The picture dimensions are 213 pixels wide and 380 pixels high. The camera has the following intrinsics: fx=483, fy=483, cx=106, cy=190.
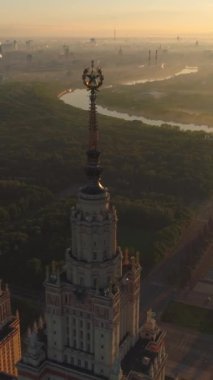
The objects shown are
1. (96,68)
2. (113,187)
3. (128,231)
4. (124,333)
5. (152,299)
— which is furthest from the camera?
(113,187)

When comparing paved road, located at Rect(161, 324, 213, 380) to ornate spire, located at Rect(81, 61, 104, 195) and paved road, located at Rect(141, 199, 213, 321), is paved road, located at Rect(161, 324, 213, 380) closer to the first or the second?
paved road, located at Rect(141, 199, 213, 321)

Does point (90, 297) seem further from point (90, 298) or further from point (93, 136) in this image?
point (93, 136)

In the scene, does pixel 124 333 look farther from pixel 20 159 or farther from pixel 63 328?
pixel 20 159

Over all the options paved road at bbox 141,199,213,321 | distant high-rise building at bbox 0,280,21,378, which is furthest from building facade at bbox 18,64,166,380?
paved road at bbox 141,199,213,321

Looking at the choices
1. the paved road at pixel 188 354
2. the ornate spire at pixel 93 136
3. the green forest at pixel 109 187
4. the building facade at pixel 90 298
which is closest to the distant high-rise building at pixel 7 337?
the building facade at pixel 90 298

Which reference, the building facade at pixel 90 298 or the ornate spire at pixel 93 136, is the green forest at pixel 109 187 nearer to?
the building facade at pixel 90 298

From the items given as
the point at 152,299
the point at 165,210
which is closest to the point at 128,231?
the point at 165,210
